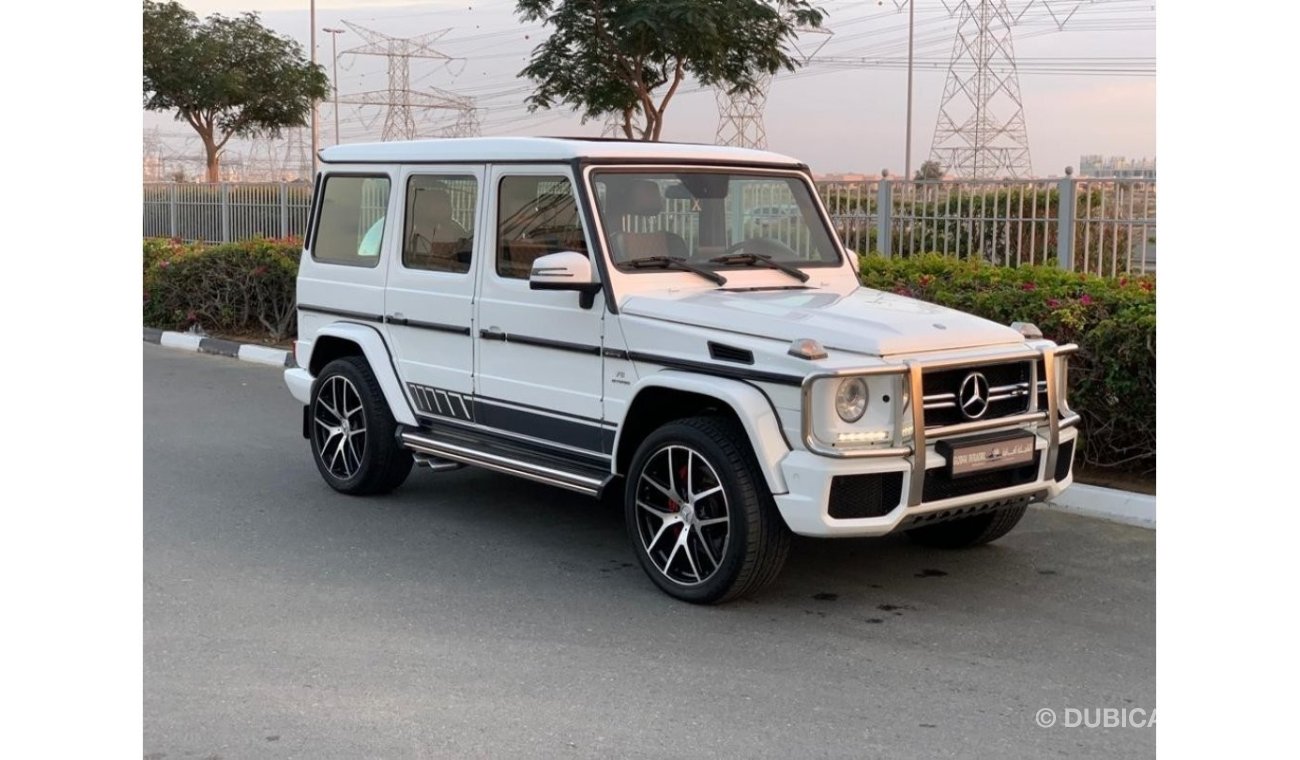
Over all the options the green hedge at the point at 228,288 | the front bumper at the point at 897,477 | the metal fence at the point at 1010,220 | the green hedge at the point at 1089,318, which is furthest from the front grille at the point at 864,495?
the green hedge at the point at 228,288

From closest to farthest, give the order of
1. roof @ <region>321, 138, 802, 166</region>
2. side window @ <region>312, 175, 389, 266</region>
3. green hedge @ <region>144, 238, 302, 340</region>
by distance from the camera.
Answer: roof @ <region>321, 138, 802, 166</region>, side window @ <region>312, 175, 389, 266</region>, green hedge @ <region>144, 238, 302, 340</region>

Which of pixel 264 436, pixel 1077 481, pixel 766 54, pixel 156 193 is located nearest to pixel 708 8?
pixel 766 54

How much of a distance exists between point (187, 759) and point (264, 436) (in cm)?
577

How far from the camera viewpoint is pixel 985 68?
2181 inches

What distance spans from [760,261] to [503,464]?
159cm

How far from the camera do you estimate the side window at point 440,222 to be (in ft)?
23.4

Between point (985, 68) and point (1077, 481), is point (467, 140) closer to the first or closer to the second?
point (1077, 481)

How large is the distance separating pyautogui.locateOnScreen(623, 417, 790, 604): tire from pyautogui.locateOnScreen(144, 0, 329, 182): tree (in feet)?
113

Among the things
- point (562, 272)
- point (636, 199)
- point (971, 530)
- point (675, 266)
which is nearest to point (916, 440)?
point (971, 530)

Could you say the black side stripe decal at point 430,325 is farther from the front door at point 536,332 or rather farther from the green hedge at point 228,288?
the green hedge at point 228,288

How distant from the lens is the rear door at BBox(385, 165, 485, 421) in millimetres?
7066

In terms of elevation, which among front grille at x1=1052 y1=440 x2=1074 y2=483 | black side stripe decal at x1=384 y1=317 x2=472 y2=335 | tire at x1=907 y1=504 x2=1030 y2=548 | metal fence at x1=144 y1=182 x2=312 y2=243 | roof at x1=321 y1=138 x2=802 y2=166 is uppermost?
metal fence at x1=144 y1=182 x2=312 y2=243

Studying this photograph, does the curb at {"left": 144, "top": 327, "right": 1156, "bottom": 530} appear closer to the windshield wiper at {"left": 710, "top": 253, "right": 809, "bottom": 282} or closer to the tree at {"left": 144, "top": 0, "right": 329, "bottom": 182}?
the windshield wiper at {"left": 710, "top": 253, "right": 809, "bottom": 282}

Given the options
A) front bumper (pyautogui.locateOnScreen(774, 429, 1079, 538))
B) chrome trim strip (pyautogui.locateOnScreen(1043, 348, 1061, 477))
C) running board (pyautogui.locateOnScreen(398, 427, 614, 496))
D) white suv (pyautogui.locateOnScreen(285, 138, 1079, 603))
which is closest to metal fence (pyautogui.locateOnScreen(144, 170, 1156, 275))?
chrome trim strip (pyautogui.locateOnScreen(1043, 348, 1061, 477))
